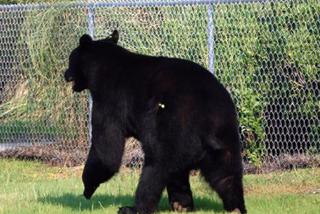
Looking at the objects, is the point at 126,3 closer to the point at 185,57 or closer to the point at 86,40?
the point at 185,57

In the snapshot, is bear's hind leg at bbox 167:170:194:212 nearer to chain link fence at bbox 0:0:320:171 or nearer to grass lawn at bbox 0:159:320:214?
grass lawn at bbox 0:159:320:214

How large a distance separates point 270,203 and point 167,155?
1533mm

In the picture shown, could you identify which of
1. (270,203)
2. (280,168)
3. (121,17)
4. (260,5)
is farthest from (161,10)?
(270,203)

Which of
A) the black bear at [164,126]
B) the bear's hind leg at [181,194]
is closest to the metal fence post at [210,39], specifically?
the black bear at [164,126]

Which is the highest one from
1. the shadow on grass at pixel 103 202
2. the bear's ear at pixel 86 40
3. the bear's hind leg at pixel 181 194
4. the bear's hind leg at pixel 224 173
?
the bear's ear at pixel 86 40

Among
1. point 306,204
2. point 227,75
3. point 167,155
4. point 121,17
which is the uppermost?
point 121,17

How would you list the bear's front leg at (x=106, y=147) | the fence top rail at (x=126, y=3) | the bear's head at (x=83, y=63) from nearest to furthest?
the bear's front leg at (x=106, y=147) < the bear's head at (x=83, y=63) < the fence top rail at (x=126, y=3)

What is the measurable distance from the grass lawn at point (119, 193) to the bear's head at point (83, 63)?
3.98 feet

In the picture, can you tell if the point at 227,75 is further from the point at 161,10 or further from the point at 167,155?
the point at 167,155

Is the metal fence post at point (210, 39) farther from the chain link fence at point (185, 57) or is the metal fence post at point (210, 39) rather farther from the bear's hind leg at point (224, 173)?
the bear's hind leg at point (224, 173)

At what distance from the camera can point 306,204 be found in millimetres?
8617

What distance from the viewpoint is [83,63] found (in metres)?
8.47

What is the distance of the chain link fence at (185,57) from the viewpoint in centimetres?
1085

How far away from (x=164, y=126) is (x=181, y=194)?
92 cm
